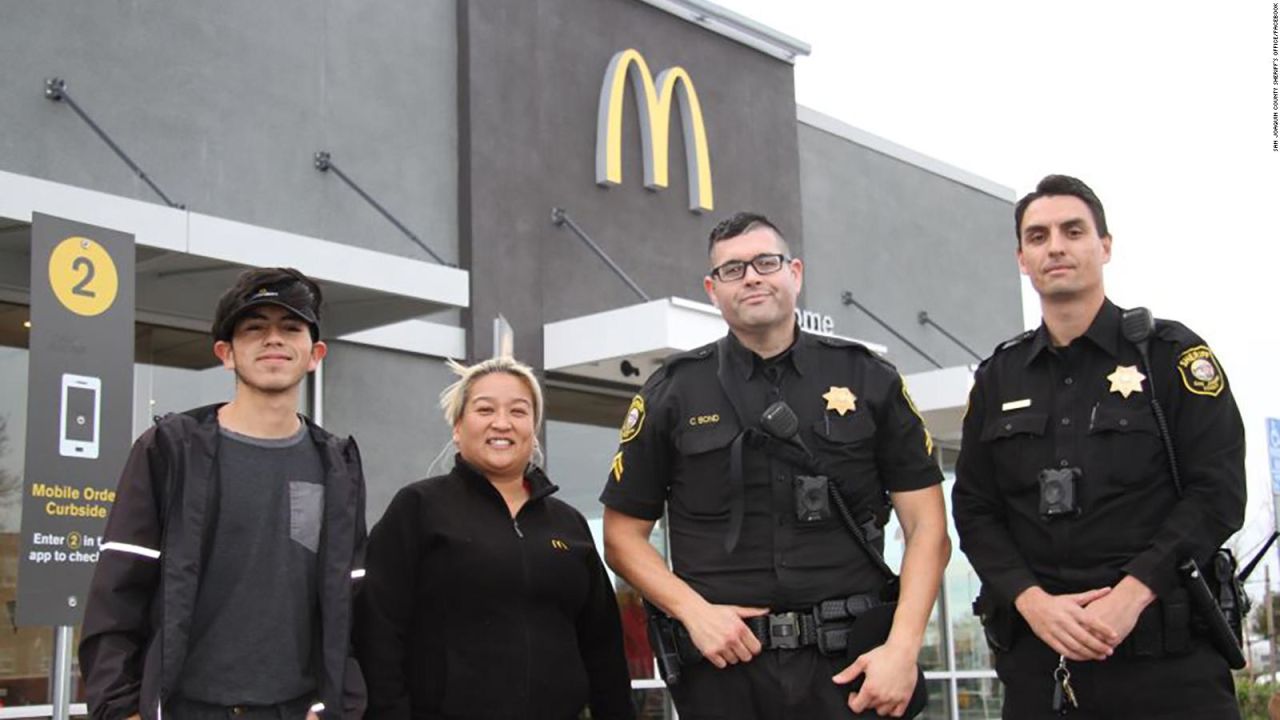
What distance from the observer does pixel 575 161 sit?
11531 mm

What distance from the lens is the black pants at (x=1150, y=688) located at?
345 centimetres

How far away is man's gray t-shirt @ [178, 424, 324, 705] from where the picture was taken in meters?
3.33

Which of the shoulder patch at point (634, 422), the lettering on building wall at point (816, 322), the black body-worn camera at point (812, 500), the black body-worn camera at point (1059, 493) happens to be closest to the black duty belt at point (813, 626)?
the black body-worn camera at point (812, 500)

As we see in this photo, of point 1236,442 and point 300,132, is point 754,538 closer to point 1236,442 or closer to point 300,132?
point 1236,442

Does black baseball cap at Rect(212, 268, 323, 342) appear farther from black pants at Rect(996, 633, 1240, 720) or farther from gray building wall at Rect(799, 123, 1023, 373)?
gray building wall at Rect(799, 123, 1023, 373)

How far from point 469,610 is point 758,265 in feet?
4.17

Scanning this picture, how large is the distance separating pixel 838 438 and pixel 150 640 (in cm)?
181

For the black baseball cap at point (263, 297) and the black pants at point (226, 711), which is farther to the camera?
the black baseball cap at point (263, 297)

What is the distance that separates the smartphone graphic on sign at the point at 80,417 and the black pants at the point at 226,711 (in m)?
3.34

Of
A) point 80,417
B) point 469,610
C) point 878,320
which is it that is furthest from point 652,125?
point 469,610

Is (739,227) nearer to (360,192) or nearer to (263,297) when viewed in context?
(263,297)

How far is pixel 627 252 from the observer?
38.7 feet

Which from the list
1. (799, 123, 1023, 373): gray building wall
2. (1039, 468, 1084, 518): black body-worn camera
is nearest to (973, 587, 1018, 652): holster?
(1039, 468, 1084, 518): black body-worn camera

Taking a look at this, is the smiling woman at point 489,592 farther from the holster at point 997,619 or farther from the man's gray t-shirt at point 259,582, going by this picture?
the holster at point 997,619
